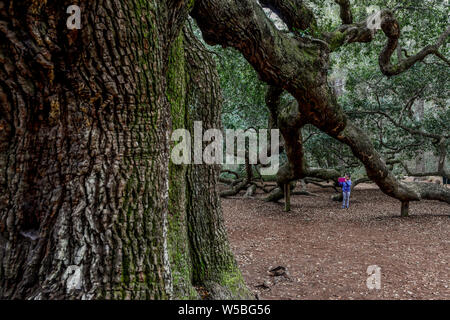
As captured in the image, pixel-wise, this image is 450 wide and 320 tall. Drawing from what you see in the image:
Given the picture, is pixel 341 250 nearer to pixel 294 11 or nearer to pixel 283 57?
pixel 283 57

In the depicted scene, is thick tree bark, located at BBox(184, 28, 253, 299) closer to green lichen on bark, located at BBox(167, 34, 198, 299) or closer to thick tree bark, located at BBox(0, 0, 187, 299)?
green lichen on bark, located at BBox(167, 34, 198, 299)

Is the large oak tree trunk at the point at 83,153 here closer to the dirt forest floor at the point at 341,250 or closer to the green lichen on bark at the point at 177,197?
the green lichen on bark at the point at 177,197

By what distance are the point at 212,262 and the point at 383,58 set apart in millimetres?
6442

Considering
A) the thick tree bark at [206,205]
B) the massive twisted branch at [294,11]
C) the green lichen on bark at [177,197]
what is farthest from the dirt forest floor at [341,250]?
the massive twisted branch at [294,11]

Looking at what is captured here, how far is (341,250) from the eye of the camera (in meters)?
5.21

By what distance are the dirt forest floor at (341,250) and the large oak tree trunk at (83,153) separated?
6.92ft

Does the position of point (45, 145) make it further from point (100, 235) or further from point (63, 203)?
point (100, 235)

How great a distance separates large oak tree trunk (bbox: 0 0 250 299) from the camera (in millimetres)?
1792

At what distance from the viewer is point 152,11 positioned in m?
1.99

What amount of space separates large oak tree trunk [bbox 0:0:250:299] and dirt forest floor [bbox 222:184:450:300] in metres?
2.11

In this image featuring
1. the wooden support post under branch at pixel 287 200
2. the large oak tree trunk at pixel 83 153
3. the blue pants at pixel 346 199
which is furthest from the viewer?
the blue pants at pixel 346 199

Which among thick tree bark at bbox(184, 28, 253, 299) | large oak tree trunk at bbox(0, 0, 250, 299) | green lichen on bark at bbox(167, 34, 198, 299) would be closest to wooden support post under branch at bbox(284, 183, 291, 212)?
thick tree bark at bbox(184, 28, 253, 299)

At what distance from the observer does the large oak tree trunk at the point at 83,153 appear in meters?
1.79

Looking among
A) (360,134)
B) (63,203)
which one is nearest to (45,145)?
(63,203)
